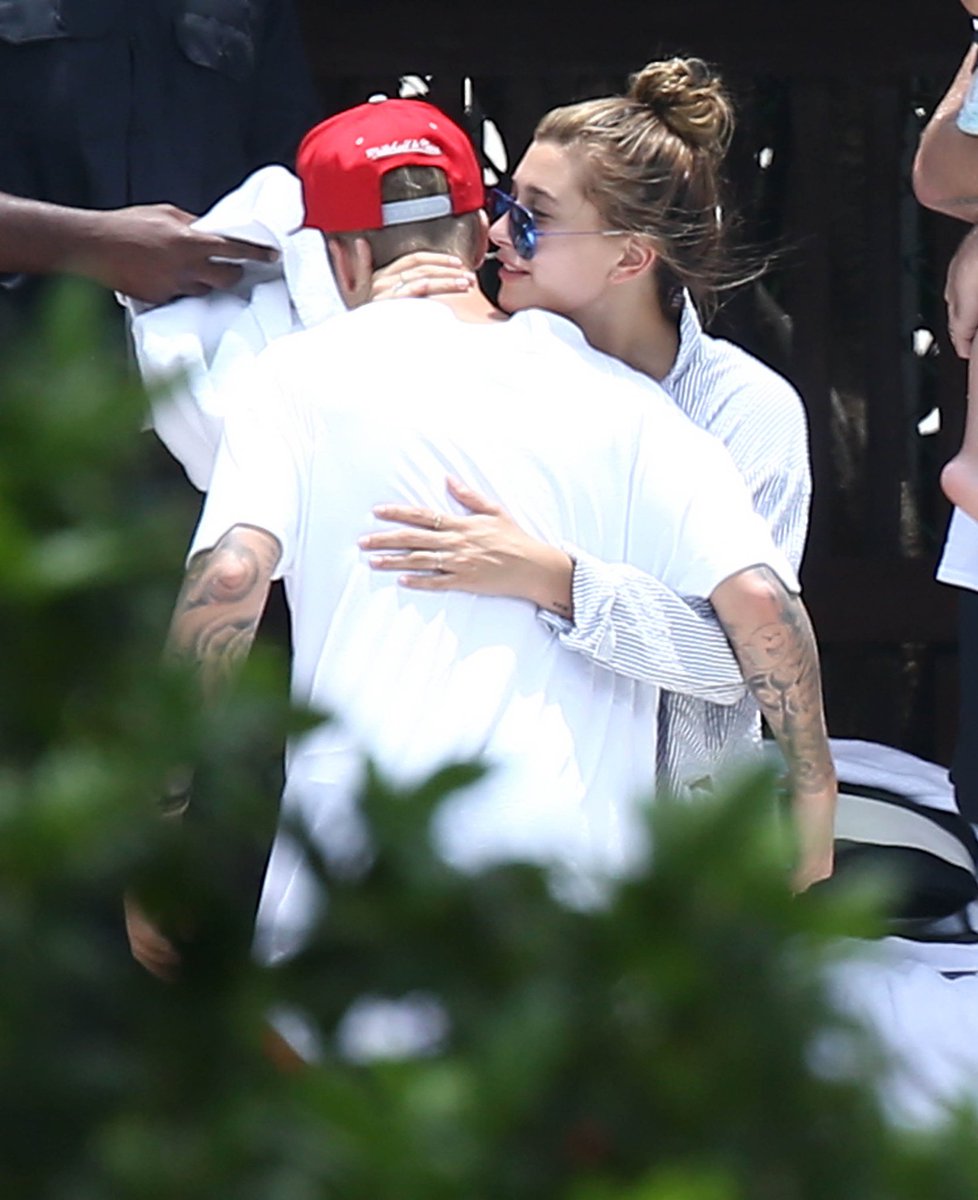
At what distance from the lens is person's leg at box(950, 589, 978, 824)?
294cm

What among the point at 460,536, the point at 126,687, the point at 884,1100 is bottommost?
the point at 460,536

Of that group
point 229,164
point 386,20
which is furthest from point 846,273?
point 229,164

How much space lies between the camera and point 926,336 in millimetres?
4715

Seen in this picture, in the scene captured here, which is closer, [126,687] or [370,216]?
[126,687]

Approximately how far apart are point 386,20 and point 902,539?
4.88 feet

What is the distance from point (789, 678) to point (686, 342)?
52 cm

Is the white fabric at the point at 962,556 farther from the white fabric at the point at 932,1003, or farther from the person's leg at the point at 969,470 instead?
the white fabric at the point at 932,1003

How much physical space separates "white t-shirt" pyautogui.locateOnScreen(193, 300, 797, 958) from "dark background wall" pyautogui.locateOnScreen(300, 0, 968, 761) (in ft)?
6.94

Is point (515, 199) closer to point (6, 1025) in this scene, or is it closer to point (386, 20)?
point (386, 20)

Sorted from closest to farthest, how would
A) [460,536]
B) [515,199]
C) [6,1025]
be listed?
1. [6,1025]
2. [460,536]
3. [515,199]

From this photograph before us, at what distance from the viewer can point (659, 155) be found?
2684mm

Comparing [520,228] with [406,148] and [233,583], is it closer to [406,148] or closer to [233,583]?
[406,148]

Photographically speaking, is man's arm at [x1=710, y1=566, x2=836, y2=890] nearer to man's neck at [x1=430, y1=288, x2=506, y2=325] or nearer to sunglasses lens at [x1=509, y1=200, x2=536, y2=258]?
man's neck at [x1=430, y1=288, x2=506, y2=325]

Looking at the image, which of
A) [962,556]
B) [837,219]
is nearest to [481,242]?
[962,556]
